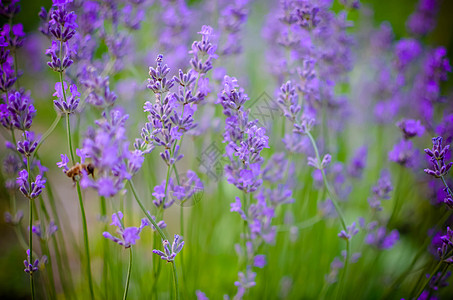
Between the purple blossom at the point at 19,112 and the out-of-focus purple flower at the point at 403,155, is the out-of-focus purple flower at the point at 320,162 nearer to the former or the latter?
the out-of-focus purple flower at the point at 403,155

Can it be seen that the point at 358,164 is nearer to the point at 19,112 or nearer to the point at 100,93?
the point at 100,93

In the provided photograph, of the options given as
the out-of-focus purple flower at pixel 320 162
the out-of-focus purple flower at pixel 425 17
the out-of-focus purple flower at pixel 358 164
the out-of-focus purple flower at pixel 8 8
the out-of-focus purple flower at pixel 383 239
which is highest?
the out-of-focus purple flower at pixel 425 17

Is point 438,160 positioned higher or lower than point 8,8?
lower

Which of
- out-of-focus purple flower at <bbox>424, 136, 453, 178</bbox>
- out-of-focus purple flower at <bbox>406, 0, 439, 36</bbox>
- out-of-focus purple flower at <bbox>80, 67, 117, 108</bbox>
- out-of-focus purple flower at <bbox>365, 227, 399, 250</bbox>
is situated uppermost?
out-of-focus purple flower at <bbox>406, 0, 439, 36</bbox>

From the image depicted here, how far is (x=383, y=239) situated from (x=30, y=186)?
1.42 meters

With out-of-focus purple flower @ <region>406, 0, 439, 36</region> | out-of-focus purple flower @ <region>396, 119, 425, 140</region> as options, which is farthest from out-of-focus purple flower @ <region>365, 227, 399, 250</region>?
out-of-focus purple flower @ <region>406, 0, 439, 36</region>

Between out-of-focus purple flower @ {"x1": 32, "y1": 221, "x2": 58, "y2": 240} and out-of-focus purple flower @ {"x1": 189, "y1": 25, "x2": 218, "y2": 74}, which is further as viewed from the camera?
out-of-focus purple flower @ {"x1": 32, "y1": 221, "x2": 58, "y2": 240}

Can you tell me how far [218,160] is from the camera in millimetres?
1335

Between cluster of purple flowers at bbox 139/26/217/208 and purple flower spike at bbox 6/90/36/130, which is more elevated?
purple flower spike at bbox 6/90/36/130

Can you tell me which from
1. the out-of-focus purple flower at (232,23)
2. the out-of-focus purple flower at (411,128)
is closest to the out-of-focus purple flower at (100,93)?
the out-of-focus purple flower at (232,23)

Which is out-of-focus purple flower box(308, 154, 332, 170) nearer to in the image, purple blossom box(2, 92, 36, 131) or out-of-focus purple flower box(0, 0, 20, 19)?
purple blossom box(2, 92, 36, 131)

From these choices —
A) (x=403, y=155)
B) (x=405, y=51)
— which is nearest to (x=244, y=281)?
(x=403, y=155)

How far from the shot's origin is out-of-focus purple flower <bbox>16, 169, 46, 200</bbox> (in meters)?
0.92

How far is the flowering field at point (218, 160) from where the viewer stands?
90 cm
